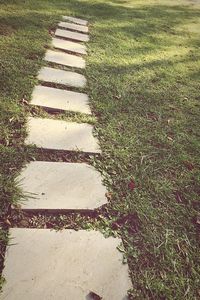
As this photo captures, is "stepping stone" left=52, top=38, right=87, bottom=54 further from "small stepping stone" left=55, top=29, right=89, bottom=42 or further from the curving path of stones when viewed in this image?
the curving path of stones

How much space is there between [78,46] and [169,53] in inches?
58.2

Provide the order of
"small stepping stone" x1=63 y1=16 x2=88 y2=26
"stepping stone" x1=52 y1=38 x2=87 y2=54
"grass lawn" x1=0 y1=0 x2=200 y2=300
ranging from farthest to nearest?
"small stepping stone" x1=63 y1=16 x2=88 y2=26 → "stepping stone" x1=52 y1=38 x2=87 y2=54 → "grass lawn" x1=0 y1=0 x2=200 y2=300

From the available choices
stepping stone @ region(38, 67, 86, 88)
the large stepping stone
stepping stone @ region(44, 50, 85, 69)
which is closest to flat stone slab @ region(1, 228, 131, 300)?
the large stepping stone

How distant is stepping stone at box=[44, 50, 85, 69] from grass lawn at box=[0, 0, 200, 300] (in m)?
0.12

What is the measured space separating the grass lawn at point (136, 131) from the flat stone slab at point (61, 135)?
3.2 inches

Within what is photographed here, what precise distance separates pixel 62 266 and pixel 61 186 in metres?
0.54

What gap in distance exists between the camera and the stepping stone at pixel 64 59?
11.3 ft

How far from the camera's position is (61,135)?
7.80 feet

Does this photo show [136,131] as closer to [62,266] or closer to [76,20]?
[62,266]

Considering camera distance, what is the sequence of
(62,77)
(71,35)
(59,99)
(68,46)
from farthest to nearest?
1. (71,35)
2. (68,46)
3. (62,77)
4. (59,99)

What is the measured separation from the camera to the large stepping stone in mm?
1820

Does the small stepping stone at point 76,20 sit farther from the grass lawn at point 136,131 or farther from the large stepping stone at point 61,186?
the large stepping stone at point 61,186

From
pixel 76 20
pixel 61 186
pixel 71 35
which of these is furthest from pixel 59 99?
pixel 76 20

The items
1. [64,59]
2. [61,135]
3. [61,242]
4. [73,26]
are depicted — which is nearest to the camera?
[61,242]
